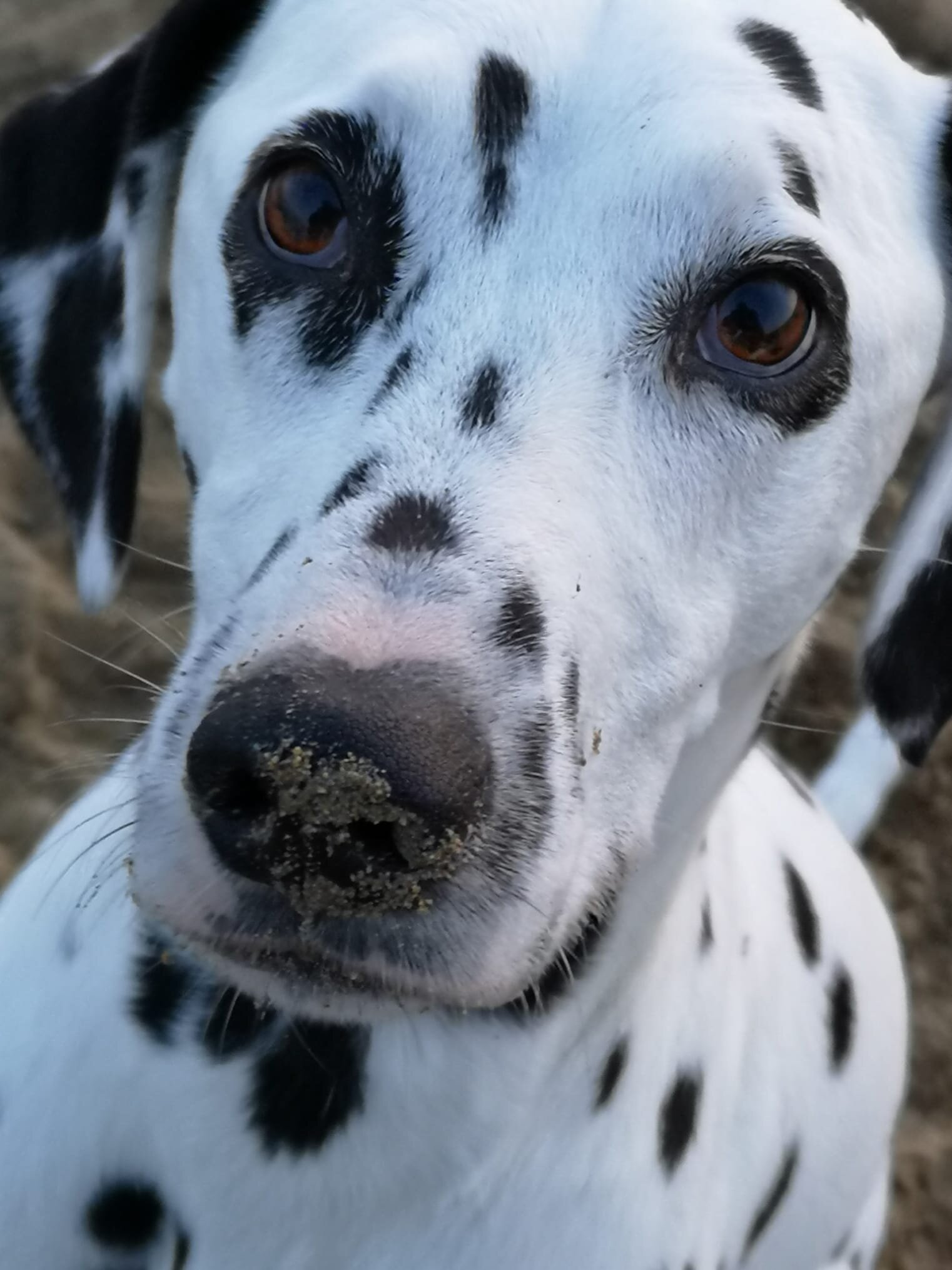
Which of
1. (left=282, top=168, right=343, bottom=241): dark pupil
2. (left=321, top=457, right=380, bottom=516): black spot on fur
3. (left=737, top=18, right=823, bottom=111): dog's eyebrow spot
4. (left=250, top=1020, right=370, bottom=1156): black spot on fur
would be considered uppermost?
(left=737, top=18, right=823, bottom=111): dog's eyebrow spot

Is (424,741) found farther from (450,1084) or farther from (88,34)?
(88,34)

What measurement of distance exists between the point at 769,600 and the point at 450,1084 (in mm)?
681

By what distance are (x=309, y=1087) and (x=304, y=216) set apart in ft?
3.31

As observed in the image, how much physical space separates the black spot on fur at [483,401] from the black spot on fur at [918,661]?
0.71 metres

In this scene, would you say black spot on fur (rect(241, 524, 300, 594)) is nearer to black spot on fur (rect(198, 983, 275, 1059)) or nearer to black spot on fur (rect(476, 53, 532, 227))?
black spot on fur (rect(476, 53, 532, 227))

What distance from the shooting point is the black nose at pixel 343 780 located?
3.14 ft

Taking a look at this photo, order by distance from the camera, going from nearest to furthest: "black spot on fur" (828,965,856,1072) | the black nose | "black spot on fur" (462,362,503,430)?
the black nose < "black spot on fur" (462,362,503,430) < "black spot on fur" (828,965,856,1072)

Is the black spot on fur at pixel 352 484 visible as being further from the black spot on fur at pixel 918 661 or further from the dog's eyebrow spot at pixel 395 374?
the black spot on fur at pixel 918 661

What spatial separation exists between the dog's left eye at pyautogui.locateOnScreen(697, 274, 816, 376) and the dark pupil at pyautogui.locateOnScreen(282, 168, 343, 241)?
1.31ft

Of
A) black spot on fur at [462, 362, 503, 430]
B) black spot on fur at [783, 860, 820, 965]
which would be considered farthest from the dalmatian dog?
black spot on fur at [783, 860, 820, 965]

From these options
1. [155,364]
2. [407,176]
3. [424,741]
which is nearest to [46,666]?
[155,364]

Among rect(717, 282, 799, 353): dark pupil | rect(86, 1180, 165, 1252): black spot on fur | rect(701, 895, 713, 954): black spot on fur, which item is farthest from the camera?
rect(701, 895, 713, 954): black spot on fur

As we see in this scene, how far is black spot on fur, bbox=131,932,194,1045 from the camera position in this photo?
1.62m

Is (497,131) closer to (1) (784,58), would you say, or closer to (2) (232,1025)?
(1) (784,58)
